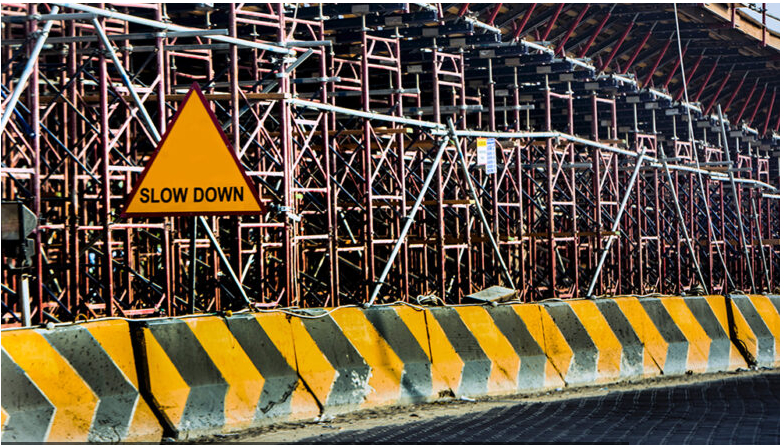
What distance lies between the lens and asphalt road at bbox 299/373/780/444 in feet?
31.9

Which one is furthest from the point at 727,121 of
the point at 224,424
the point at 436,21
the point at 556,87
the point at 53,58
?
the point at 224,424

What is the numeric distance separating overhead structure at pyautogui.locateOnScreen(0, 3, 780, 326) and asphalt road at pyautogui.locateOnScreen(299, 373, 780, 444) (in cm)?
225

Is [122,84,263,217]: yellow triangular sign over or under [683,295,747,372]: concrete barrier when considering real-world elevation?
over

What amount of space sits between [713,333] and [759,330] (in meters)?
0.98

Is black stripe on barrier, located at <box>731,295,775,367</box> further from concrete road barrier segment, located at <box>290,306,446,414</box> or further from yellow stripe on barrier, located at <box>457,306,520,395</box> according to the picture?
concrete road barrier segment, located at <box>290,306,446,414</box>

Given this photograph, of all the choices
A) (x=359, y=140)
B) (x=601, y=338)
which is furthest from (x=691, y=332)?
(x=359, y=140)

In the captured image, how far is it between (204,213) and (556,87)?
22.1m

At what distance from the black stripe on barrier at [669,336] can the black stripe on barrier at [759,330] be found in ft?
4.38

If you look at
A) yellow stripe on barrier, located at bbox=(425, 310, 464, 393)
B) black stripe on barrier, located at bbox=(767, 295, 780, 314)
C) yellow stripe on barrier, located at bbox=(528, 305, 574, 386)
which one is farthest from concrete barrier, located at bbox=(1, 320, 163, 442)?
black stripe on barrier, located at bbox=(767, 295, 780, 314)

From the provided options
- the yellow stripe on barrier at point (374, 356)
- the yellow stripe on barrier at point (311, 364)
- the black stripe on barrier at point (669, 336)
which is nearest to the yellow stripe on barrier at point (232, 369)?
the yellow stripe on barrier at point (311, 364)

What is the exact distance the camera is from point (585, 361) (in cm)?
1371

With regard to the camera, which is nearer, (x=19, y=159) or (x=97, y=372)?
(x=97, y=372)

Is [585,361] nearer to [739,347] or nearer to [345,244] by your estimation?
[739,347]

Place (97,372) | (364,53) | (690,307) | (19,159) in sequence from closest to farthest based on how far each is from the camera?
(97,372) < (690,307) < (19,159) < (364,53)
